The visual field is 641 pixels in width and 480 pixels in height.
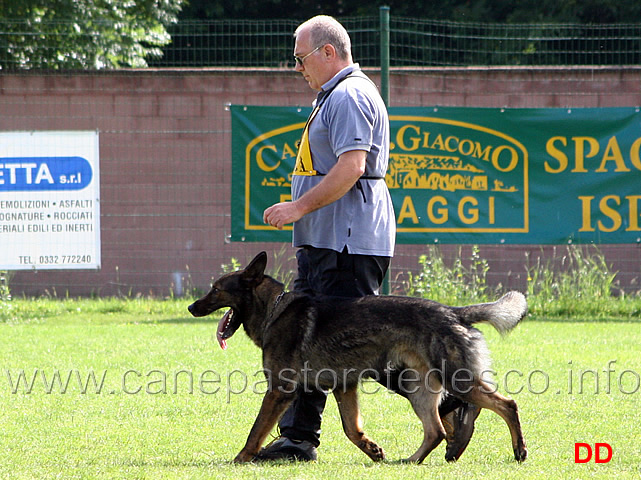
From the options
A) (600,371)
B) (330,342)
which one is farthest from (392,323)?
(600,371)

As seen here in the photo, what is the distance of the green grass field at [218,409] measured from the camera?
4.23m

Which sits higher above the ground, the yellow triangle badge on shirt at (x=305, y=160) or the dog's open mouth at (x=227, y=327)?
the yellow triangle badge on shirt at (x=305, y=160)

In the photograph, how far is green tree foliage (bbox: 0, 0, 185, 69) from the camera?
1284 centimetres

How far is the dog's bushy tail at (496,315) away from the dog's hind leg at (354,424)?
2.30ft

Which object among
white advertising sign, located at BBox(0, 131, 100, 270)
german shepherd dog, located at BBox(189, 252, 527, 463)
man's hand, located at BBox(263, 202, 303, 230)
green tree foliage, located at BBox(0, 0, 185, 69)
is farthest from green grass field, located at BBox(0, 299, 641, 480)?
green tree foliage, located at BBox(0, 0, 185, 69)

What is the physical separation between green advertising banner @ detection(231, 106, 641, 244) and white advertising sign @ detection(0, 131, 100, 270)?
5.60ft

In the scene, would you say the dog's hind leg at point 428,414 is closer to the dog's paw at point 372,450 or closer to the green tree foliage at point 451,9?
the dog's paw at point 372,450

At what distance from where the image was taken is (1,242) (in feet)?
34.3

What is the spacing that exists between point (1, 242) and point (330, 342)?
7.02 meters

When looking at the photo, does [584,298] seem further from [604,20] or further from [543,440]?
[604,20]

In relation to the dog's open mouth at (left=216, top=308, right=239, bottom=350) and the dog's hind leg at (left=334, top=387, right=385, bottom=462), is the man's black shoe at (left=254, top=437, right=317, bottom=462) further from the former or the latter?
the dog's open mouth at (left=216, top=308, right=239, bottom=350)

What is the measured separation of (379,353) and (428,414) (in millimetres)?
390

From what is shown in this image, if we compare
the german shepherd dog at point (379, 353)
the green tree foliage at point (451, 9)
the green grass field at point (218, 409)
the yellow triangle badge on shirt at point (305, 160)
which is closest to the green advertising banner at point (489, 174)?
the green grass field at point (218, 409)

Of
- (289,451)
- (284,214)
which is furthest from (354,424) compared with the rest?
(284,214)
